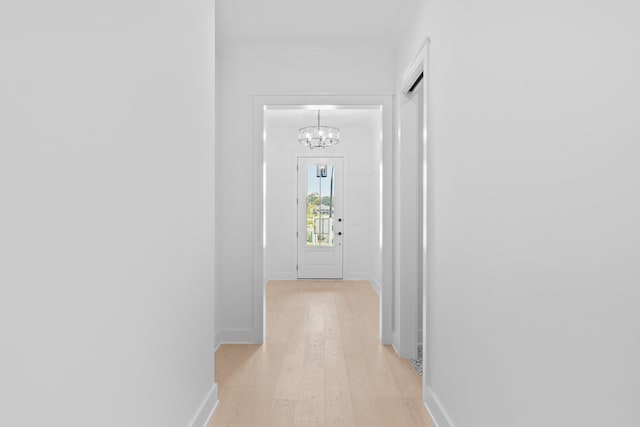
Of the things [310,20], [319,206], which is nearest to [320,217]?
[319,206]

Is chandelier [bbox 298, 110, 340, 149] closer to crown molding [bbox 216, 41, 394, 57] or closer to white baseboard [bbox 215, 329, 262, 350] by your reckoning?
crown molding [bbox 216, 41, 394, 57]

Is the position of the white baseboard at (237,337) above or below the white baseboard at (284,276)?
above

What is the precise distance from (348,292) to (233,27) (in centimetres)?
438

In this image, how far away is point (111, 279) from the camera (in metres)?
1.33

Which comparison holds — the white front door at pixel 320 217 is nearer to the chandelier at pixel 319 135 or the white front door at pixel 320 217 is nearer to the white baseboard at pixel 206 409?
the chandelier at pixel 319 135

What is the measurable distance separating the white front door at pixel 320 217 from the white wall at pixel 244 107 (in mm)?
3998

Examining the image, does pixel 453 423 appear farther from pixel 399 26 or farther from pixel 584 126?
pixel 399 26

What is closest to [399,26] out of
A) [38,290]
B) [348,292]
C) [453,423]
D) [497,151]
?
[497,151]

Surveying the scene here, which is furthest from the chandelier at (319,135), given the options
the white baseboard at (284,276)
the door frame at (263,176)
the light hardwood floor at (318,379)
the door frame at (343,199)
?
the white baseboard at (284,276)

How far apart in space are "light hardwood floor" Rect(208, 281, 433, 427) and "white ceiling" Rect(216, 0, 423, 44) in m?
2.77

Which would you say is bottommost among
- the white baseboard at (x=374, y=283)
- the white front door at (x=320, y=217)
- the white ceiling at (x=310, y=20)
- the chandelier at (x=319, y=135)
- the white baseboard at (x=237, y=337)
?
the white baseboard at (x=374, y=283)

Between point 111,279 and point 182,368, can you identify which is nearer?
point 111,279

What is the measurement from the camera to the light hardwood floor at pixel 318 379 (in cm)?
257

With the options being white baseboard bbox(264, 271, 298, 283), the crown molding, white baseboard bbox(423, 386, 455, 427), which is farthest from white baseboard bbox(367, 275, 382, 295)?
white baseboard bbox(423, 386, 455, 427)
